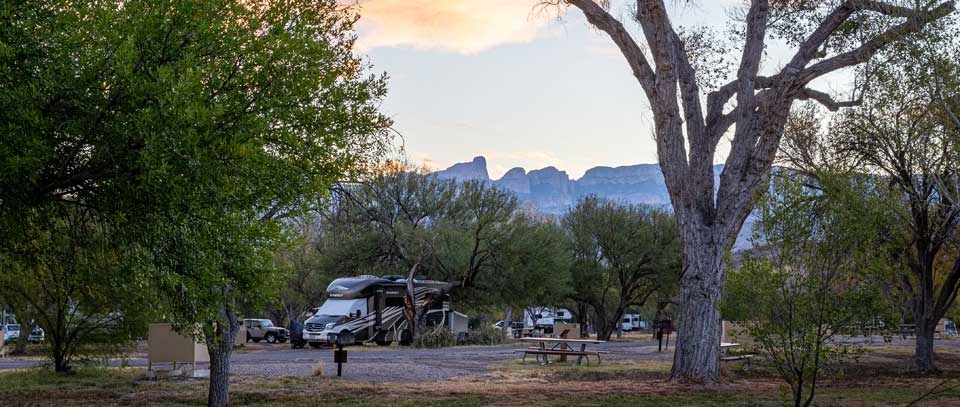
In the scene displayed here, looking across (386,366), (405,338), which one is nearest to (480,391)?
(386,366)

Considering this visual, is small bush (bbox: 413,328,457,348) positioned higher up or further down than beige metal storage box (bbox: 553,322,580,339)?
further down

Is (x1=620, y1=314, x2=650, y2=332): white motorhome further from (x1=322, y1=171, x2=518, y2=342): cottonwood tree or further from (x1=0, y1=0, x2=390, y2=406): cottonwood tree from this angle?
(x1=0, y1=0, x2=390, y2=406): cottonwood tree

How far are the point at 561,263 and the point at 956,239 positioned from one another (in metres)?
19.6

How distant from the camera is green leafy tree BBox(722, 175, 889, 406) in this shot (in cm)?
1046

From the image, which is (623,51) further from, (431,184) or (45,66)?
(431,184)

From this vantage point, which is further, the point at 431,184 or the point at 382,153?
the point at 431,184

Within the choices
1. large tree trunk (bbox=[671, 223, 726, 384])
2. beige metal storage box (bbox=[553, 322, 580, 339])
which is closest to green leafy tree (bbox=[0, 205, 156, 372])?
large tree trunk (bbox=[671, 223, 726, 384])

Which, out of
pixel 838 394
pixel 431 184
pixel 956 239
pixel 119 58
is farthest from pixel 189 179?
pixel 431 184

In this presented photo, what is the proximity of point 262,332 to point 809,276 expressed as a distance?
117ft

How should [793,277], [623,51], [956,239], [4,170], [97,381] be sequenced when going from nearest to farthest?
[4,170], [793,277], [97,381], [623,51], [956,239]

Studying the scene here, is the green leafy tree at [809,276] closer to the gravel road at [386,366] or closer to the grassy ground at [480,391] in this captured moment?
the grassy ground at [480,391]

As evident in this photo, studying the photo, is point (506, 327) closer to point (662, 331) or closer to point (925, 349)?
point (662, 331)

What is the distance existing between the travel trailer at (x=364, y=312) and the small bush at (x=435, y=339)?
4.24 feet

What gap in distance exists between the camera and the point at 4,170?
7188 millimetres
